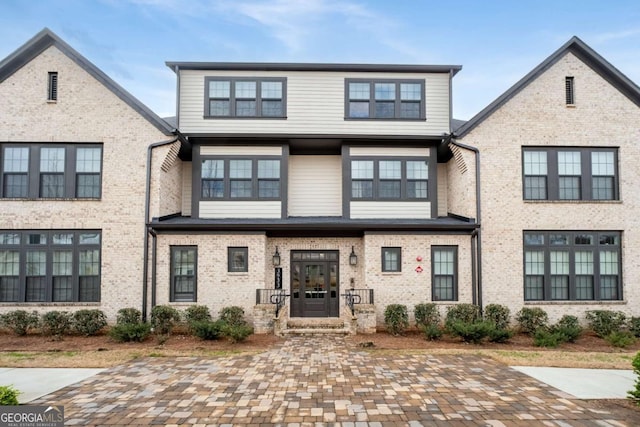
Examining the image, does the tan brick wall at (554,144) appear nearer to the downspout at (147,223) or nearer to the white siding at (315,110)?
the white siding at (315,110)

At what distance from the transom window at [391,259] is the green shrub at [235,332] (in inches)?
227

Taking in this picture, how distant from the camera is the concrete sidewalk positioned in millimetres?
7586

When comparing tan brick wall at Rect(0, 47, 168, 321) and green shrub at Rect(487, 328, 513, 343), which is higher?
tan brick wall at Rect(0, 47, 168, 321)

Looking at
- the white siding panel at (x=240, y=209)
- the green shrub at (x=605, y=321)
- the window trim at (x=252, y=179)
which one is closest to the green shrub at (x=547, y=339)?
the green shrub at (x=605, y=321)

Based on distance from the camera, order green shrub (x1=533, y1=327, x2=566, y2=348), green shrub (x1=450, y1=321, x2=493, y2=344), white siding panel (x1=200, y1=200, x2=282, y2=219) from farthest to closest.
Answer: white siding panel (x1=200, y1=200, x2=282, y2=219) → green shrub (x1=450, y1=321, x2=493, y2=344) → green shrub (x1=533, y1=327, x2=566, y2=348)

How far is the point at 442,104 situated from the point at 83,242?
51.4ft

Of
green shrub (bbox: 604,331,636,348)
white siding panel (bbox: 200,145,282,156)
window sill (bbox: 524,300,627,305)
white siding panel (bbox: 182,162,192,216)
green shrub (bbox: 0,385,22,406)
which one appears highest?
white siding panel (bbox: 200,145,282,156)

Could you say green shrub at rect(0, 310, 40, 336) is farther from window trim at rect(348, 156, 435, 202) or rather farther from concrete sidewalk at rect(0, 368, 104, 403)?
window trim at rect(348, 156, 435, 202)

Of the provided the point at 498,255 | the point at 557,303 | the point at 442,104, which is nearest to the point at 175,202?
the point at 442,104

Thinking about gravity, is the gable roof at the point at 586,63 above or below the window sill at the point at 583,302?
above

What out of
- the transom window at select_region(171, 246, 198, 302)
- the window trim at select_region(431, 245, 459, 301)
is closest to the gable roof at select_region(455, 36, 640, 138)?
the window trim at select_region(431, 245, 459, 301)

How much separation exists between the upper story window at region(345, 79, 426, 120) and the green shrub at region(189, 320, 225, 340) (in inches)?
387

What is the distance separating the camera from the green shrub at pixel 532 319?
13672mm

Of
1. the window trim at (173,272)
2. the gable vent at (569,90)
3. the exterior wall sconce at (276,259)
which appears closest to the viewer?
the window trim at (173,272)
